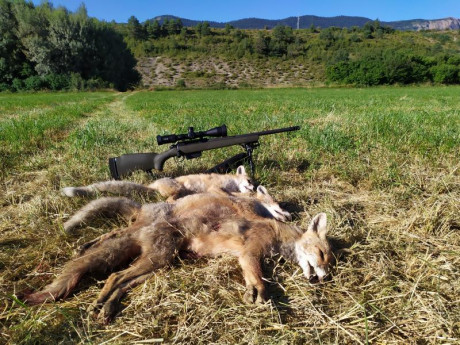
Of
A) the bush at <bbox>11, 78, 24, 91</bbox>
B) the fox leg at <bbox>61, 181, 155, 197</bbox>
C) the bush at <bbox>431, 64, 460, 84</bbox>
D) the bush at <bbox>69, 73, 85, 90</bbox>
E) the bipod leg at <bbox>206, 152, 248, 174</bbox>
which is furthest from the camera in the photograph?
the bush at <bbox>431, 64, 460, 84</bbox>

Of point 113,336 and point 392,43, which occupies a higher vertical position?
point 392,43

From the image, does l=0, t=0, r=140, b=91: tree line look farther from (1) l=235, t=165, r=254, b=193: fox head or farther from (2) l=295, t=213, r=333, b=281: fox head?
(2) l=295, t=213, r=333, b=281: fox head

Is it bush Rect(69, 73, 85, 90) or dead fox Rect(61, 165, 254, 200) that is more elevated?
bush Rect(69, 73, 85, 90)

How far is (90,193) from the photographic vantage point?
11.3 ft

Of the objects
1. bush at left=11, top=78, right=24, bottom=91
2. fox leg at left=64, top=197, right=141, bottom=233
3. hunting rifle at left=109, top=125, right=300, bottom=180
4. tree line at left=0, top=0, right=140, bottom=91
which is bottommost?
fox leg at left=64, top=197, right=141, bottom=233

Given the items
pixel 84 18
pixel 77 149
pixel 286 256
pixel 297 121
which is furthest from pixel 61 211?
pixel 84 18

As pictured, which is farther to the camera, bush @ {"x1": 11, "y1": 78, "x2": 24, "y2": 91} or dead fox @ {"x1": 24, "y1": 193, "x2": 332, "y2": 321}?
bush @ {"x1": 11, "y1": 78, "x2": 24, "y2": 91}

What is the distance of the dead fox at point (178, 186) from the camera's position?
11.3 ft

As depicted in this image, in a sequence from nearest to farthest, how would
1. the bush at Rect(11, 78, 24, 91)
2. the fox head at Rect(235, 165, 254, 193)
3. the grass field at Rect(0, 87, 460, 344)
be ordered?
the grass field at Rect(0, 87, 460, 344) < the fox head at Rect(235, 165, 254, 193) < the bush at Rect(11, 78, 24, 91)

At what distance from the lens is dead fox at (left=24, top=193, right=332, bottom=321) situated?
6.80ft

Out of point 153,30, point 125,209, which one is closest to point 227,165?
point 125,209

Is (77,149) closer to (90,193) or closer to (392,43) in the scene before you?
(90,193)

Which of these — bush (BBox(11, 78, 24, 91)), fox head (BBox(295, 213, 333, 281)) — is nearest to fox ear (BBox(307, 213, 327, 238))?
fox head (BBox(295, 213, 333, 281))

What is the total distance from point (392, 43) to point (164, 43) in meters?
71.9
